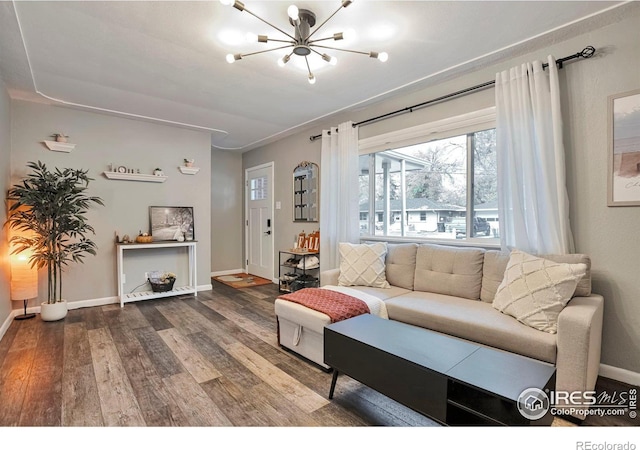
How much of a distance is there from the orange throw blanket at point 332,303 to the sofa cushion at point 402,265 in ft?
2.46

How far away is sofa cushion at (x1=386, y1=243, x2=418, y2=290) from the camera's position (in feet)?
10.3

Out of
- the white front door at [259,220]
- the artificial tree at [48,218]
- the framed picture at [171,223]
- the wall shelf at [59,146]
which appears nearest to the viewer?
the artificial tree at [48,218]

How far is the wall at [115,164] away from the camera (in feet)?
12.1

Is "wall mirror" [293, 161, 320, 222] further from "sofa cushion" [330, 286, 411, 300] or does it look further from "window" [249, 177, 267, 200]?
"sofa cushion" [330, 286, 411, 300]

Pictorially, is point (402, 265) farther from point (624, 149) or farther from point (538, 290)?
point (624, 149)

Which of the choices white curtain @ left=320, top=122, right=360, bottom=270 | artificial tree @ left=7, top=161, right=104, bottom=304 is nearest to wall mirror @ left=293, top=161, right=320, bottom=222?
white curtain @ left=320, top=122, right=360, bottom=270

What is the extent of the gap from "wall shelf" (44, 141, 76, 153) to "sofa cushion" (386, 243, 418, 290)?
3.97 metres

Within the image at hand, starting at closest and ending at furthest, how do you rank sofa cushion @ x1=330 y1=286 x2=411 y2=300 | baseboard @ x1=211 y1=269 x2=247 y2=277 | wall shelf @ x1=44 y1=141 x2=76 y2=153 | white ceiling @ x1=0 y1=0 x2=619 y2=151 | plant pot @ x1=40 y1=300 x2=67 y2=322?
white ceiling @ x1=0 y1=0 x2=619 y2=151 → sofa cushion @ x1=330 y1=286 x2=411 y2=300 → plant pot @ x1=40 y1=300 x2=67 y2=322 → wall shelf @ x1=44 y1=141 x2=76 y2=153 → baseboard @ x1=211 y1=269 x2=247 y2=277

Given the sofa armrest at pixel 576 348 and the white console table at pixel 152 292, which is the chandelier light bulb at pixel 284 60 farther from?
the white console table at pixel 152 292

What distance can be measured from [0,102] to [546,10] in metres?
4.69

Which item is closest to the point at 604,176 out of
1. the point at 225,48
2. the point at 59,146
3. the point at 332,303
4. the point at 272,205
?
the point at 332,303

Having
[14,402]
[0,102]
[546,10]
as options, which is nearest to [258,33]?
[546,10]

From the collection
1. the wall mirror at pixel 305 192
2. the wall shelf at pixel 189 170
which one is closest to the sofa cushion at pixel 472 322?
the wall mirror at pixel 305 192
